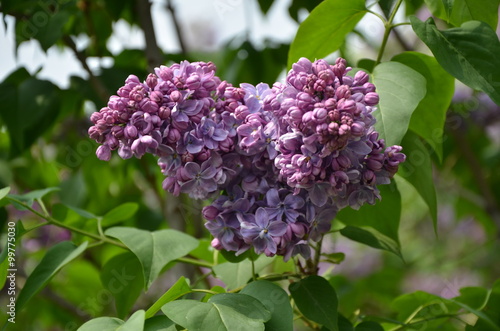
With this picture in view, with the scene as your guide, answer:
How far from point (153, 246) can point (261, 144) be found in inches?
8.5

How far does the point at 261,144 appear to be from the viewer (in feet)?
2.06

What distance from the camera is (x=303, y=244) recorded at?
0.66 meters

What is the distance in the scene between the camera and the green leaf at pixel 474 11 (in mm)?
754

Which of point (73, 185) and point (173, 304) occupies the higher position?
point (173, 304)

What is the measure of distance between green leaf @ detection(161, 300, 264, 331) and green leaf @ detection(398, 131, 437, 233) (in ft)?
0.87

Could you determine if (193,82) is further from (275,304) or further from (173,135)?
(275,304)

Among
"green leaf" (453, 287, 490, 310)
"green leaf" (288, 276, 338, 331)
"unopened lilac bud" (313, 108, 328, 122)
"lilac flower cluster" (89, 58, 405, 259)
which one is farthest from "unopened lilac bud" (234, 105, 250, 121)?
"green leaf" (453, 287, 490, 310)

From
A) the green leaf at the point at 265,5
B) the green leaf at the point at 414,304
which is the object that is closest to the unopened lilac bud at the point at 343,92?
the green leaf at the point at 414,304

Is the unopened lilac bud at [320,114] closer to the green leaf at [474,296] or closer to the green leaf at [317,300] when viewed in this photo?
the green leaf at [317,300]

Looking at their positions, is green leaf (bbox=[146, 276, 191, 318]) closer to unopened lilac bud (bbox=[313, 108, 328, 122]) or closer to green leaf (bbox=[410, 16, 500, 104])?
unopened lilac bud (bbox=[313, 108, 328, 122])

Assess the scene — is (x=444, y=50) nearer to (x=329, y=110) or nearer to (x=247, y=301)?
(x=329, y=110)

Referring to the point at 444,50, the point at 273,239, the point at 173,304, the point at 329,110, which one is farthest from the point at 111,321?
the point at 444,50

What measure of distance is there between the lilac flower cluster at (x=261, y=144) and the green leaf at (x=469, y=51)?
138 millimetres

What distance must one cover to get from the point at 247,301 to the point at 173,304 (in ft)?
0.24
